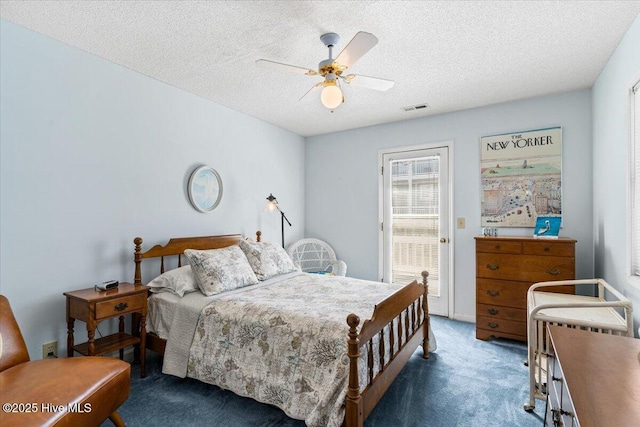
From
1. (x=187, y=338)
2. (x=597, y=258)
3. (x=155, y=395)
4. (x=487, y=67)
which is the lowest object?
(x=155, y=395)

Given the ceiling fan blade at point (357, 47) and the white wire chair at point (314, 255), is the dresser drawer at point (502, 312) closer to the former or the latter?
the white wire chair at point (314, 255)

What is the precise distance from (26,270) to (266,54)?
2312 mm

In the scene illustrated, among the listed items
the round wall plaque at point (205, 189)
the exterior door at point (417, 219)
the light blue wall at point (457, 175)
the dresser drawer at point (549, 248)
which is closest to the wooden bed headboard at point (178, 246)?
the round wall plaque at point (205, 189)

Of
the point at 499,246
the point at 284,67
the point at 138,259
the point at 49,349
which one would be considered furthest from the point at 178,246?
the point at 499,246

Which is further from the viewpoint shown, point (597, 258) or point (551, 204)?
point (551, 204)

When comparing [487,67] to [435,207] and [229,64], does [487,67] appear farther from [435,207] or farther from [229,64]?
[229,64]

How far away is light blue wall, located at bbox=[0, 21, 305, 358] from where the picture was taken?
7.06 ft

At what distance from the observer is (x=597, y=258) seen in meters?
2.98

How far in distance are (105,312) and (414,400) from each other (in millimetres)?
2233

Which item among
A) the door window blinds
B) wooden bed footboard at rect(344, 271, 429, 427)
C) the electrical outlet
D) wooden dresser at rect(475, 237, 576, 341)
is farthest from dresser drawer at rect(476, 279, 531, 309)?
the electrical outlet

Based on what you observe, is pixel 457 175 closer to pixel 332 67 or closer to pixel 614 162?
pixel 614 162

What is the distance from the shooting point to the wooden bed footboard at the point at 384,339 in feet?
5.34

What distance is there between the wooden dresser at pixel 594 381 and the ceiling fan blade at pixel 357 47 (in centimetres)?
174

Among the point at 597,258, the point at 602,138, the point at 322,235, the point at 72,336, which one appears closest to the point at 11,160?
the point at 72,336
